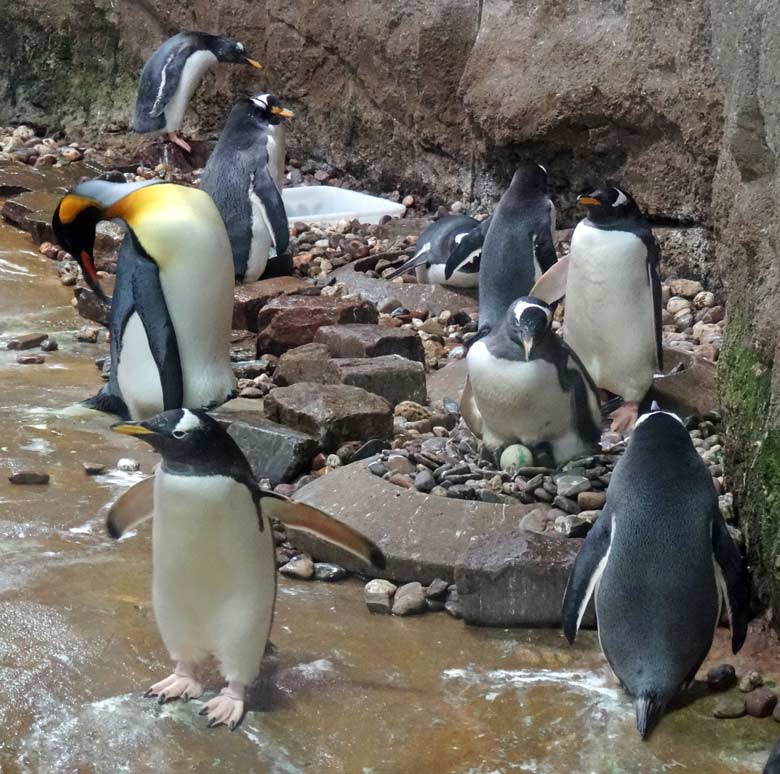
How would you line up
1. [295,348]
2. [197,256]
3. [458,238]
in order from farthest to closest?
[458,238] → [295,348] → [197,256]

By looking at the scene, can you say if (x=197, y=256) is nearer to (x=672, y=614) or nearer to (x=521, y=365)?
(x=521, y=365)

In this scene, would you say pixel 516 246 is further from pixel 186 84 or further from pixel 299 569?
pixel 186 84

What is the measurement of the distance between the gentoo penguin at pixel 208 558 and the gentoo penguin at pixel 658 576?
743 millimetres

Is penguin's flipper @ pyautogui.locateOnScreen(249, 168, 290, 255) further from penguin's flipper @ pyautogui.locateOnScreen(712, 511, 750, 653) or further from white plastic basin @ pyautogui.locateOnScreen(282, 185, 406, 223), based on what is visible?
penguin's flipper @ pyautogui.locateOnScreen(712, 511, 750, 653)

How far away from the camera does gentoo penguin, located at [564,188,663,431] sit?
5.45m

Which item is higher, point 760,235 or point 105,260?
point 760,235

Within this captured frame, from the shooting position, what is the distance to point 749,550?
12.5ft

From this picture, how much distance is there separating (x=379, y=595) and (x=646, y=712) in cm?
97

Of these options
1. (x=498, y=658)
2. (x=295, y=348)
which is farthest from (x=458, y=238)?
(x=498, y=658)

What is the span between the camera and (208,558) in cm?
321

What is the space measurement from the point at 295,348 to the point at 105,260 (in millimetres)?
2159

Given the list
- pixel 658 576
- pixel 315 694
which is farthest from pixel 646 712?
pixel 315 694

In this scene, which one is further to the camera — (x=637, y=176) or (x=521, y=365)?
(x=637, y=176)

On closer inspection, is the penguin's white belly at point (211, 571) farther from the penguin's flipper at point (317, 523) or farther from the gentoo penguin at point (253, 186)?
the gentoo penguin at point (253, 186)
